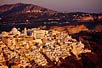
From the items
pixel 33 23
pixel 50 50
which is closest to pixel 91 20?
pixel 33 23

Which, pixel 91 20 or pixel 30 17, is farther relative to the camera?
pixel 30 17

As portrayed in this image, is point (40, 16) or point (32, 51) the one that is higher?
point (32, 51)

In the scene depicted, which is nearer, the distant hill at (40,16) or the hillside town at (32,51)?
the hillside town at (32,51)

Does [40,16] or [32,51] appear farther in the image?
[40,16]

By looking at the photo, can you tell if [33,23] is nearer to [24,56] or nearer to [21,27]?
[21,27]

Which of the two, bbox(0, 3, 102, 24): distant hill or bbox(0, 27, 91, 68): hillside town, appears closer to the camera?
bbox(0, 27, 91, 68): hillside town

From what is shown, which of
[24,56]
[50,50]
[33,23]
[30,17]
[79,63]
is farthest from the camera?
[30,17]

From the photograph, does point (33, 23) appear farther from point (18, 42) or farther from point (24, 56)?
point (24, 56)

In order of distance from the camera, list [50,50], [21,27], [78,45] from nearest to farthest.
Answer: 1. [50,50]
2. [78,45]
3. [21,27]

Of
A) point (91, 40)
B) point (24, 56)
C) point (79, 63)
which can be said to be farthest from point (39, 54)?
point (91, 40)
